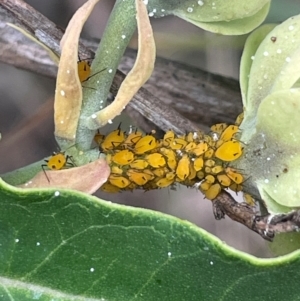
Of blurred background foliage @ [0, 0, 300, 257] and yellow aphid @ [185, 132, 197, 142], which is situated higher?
yellow aphid @ [185, 132, 197, 142]

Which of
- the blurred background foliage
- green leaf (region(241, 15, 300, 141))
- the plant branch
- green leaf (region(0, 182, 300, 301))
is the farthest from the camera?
the blurred background foliage

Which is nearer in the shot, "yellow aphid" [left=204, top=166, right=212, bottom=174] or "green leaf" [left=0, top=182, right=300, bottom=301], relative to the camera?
"green leaf" [left=0, top=182, right=300, bottom=301]

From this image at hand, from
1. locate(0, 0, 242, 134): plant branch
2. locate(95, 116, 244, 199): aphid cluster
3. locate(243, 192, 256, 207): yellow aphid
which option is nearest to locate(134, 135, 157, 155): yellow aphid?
locate(95, 116, 244, 199): aphid cluster

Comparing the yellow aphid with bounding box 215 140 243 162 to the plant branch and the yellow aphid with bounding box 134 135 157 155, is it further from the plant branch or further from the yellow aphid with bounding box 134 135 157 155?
the plant branch

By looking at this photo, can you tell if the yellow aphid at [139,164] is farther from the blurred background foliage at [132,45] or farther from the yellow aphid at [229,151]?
the blurred background foliage at [132,45]

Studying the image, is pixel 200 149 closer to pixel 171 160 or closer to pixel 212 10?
pixel 171 160

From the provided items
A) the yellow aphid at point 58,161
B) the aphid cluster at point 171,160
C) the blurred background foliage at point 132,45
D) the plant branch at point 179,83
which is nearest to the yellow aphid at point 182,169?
the aphid cluster at point 171,160

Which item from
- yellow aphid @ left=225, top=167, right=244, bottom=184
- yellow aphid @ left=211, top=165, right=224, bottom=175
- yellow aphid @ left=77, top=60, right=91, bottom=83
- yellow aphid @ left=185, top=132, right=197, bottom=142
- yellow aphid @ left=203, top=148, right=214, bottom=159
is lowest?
yellow aphid @ left=211, top=165, right=224, bottom=175
